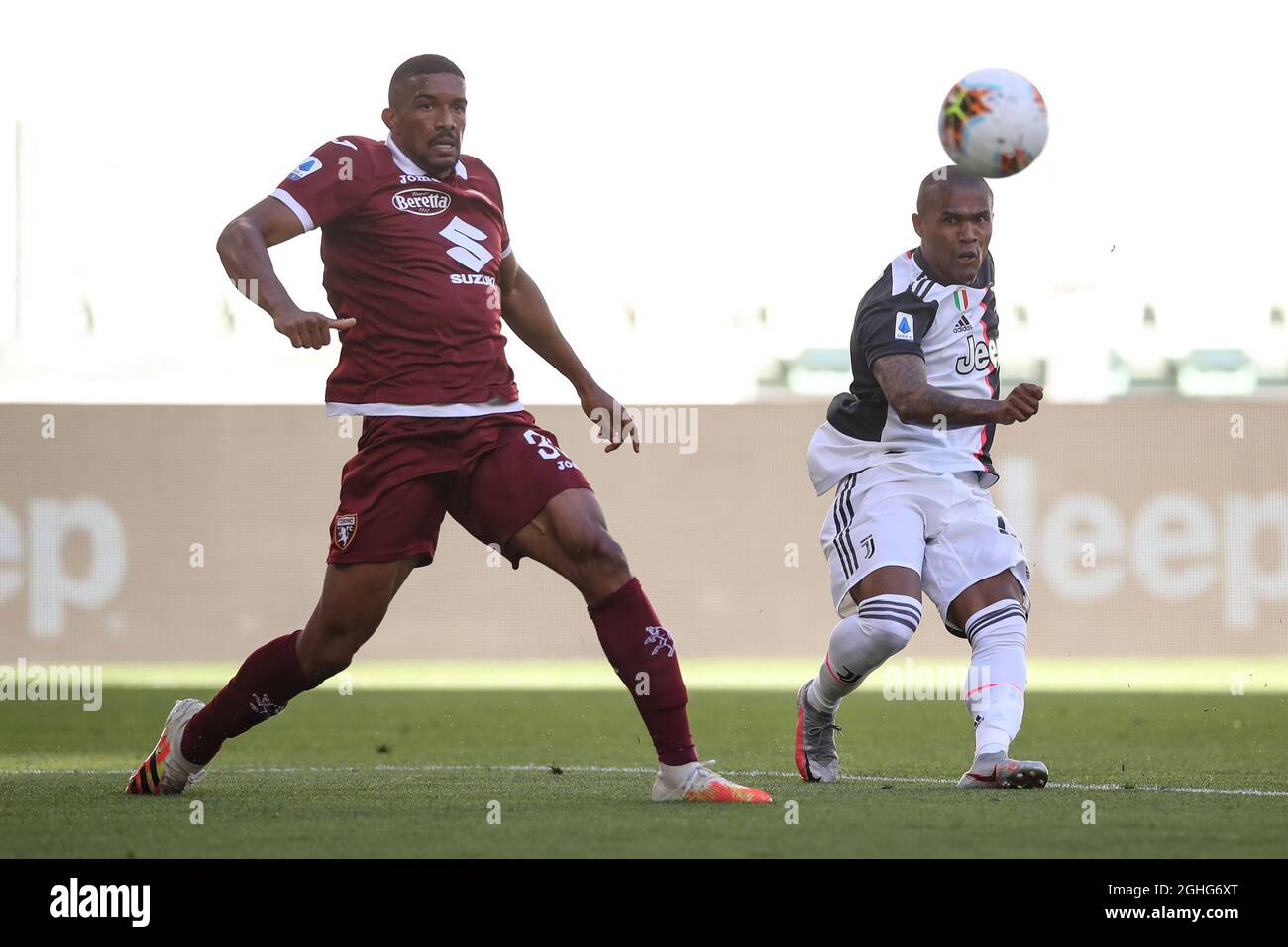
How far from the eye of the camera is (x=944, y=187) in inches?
252

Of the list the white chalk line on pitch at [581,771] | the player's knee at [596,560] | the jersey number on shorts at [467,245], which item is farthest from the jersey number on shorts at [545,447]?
the white chalk line on pitch at [581,771]

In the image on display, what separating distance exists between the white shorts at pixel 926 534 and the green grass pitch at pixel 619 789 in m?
0.69

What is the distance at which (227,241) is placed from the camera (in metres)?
5.31

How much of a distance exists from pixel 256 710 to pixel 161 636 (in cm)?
1328

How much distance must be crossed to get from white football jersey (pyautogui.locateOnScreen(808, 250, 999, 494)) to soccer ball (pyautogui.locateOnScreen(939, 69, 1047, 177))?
1.20 ft

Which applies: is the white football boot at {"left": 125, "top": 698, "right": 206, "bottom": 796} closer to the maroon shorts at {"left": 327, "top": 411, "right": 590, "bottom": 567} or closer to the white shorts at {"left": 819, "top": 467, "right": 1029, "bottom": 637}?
the maroon shorts at {"left": 327, "top": 411, "right": 590, "bottom": 567}

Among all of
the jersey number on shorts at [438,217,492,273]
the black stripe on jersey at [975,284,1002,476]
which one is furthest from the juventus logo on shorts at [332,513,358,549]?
the black stripe on jersey at [975,284,1002,476]

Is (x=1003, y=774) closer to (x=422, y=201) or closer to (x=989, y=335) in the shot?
(x=989, y=335)

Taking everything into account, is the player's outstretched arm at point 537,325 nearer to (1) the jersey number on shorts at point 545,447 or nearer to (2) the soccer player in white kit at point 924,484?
(1) the jersey number on shorts at point 545,447

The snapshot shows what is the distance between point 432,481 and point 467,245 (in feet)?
2.49

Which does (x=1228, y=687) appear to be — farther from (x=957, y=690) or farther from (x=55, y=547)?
(x=55, y=547)

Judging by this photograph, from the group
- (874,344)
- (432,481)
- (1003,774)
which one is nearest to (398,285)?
(432,481)

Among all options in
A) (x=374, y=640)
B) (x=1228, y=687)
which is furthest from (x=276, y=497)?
(x=1228, y=687)
